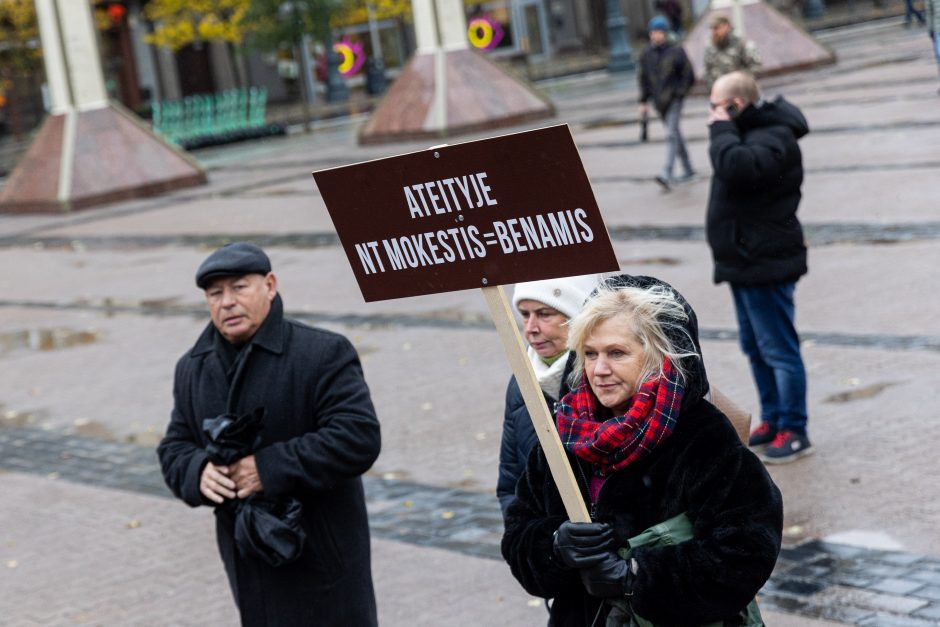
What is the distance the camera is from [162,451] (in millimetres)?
4879

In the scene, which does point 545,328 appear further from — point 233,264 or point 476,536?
point 476,536

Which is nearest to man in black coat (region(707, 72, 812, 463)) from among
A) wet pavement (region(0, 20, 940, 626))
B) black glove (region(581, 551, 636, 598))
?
wet pavement (region(0, 20, 940, 626))

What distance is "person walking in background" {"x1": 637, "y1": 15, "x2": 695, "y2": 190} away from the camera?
652 inches

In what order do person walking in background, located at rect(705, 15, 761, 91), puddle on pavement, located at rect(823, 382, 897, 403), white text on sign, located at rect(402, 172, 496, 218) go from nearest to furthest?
1. white text on sign, located at rect(402, 172, 496, 218)
2. puddle on pavement, located at rect(823, 382, 897, 403)
3. person walking in background, located at rect(705, 15, 761, 91)

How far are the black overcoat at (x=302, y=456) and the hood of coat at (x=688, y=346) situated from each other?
4.39 ft

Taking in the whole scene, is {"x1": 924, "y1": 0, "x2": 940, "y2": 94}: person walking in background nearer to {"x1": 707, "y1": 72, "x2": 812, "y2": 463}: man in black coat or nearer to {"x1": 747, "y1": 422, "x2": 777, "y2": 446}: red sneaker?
{"x1": 707, "y1": 72, "x2": 812, "y2": 463}: man in black coat

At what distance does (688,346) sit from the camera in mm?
3488

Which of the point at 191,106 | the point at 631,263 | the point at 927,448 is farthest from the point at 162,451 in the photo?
the point at 191,106

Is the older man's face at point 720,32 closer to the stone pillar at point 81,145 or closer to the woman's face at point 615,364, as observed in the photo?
the stone pillar at point 81,145

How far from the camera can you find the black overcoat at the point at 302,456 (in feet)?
15.1

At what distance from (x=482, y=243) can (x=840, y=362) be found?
5.68 m

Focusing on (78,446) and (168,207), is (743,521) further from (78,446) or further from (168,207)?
(168,207)

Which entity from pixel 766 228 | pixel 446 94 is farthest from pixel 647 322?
pixel 446 94

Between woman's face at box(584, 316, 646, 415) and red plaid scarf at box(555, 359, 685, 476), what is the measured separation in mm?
42
